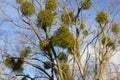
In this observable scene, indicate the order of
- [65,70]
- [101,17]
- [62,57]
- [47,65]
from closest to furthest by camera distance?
[101,17] → [65,70] → [62,57] → [47,65]

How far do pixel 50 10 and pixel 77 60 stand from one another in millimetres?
2108

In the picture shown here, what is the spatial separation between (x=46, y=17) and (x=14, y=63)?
8.59 feet

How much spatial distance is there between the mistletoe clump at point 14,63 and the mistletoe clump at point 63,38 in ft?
8.05

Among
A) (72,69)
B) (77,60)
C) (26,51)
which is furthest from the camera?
(26,51)

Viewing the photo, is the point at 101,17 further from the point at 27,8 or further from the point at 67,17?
the point at 27,8

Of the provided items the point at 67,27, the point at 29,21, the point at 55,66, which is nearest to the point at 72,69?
the point at 55,66

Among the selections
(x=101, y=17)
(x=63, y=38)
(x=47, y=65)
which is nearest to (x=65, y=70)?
(x=47, y=65)

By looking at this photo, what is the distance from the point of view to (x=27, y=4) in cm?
1332

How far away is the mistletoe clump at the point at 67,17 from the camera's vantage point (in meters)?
13.2

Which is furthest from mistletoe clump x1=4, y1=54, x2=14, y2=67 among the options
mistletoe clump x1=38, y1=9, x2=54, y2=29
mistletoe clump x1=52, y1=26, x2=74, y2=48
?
mistletoe clump x1=52, y1=26, x2=74, y2=48

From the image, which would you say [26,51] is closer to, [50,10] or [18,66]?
[18,66]

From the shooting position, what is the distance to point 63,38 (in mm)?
11961

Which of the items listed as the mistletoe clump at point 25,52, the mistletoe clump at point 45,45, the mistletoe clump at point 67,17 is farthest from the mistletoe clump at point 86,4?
the mistletoe clump at point 25,52

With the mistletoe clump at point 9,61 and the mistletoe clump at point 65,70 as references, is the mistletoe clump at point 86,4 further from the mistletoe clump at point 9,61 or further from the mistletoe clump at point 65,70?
the mistletoe clump at point 9,61
